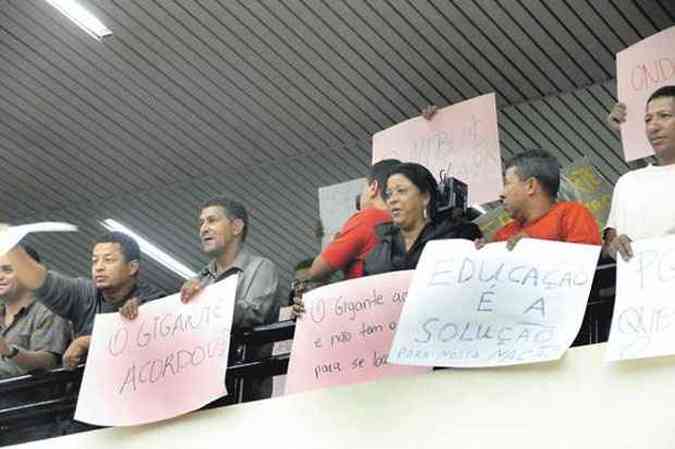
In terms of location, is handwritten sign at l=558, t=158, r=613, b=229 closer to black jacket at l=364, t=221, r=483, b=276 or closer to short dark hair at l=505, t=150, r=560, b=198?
short dark hair at l=505, t=150, r=560, b=198

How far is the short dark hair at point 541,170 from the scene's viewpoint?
3.73m

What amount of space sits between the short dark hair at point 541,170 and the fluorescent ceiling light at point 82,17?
3.03 metres

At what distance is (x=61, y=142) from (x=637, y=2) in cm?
311

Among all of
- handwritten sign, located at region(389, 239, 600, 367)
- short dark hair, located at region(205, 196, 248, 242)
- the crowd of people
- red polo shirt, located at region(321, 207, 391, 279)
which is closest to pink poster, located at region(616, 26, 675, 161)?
the crowd of people

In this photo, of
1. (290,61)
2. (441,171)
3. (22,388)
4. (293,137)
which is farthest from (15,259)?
(293,137)

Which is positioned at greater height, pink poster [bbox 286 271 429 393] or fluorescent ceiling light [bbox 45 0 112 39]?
fluorescent ceiling light [bbox 45 0 112 39]

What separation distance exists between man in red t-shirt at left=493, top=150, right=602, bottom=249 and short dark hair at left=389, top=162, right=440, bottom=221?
0.61 ft

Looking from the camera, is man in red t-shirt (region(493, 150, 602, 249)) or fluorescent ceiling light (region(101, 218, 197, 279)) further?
fluorescent ceiling light (region(101, 218, 197, 279))

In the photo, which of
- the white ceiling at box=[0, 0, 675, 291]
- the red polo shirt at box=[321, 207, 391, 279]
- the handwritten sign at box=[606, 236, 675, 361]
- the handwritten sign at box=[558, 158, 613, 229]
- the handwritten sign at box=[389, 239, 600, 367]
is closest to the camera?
the handwritten sign at box=[606, 236, 675, 361]

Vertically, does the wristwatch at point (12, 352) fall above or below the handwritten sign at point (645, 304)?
above

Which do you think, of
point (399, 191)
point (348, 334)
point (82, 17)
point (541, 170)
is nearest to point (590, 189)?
point (541, 170)

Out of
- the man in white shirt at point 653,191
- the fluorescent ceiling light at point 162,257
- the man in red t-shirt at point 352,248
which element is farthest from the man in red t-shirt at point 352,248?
the fluorescent ceiling light at point 162,257

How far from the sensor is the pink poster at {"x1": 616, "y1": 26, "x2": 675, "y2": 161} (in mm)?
4188

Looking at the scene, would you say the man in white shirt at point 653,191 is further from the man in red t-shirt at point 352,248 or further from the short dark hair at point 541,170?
the man in red t-shirt at point 352,248
